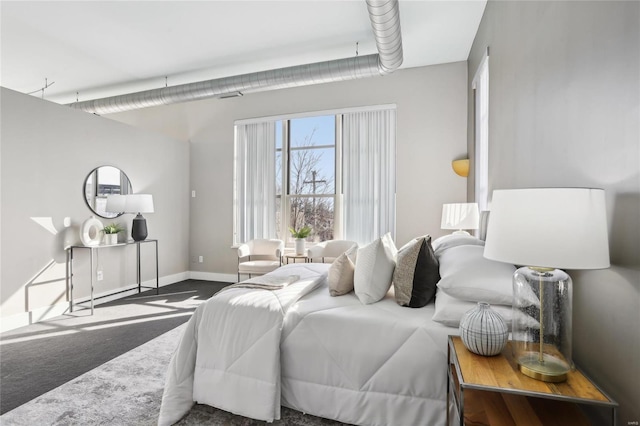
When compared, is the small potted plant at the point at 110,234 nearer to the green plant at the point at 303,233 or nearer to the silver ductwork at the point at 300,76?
the silver ductwork at the point at 300,76

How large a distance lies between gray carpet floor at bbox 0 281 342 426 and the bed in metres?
0.18

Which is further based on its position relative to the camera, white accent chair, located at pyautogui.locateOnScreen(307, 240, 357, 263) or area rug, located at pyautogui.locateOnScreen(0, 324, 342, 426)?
white accent chair, located at pyautogui.locateOnScreen(307, 240, 357, 263)

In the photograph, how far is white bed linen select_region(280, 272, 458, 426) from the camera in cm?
162

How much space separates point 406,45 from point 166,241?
15.2ft

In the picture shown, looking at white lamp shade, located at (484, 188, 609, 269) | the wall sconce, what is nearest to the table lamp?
white lamp shade, located at (484, 188, 609, 269)

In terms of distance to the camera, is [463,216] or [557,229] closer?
[557,229]

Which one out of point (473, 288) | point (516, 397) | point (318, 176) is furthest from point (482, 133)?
point (516, 397)

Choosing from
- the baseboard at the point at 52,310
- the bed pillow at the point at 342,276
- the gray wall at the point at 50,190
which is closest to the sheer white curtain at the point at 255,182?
the gray wall at the point at 50,190

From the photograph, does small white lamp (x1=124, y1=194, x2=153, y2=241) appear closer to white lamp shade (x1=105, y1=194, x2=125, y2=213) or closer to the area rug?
white lamp shade (x1=105, y1=194, x2=125, y2=213)

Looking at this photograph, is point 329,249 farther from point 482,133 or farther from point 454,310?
point 454,310

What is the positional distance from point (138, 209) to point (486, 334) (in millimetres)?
4402

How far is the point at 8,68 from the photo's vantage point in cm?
449

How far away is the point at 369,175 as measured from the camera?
196 inches

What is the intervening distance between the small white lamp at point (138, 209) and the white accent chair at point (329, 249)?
2.30 metres
